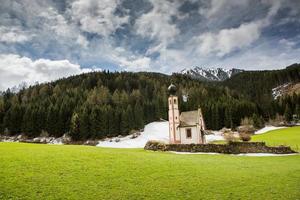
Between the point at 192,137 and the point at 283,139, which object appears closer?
the point at 192,137

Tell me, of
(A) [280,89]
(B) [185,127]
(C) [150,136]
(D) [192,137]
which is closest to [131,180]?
(D) [192,137]

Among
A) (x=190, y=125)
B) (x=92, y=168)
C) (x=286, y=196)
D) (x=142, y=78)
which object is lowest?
(x=286, y=196)

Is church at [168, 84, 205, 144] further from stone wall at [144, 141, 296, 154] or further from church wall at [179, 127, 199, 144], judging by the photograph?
stone wall at [144, 141, 296, 154]

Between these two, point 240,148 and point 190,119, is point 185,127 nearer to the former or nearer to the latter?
point 190,119

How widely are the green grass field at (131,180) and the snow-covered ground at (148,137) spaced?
63854 millimetres

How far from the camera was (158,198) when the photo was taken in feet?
40.6

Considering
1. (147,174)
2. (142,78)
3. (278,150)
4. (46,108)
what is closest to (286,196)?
(147,174)

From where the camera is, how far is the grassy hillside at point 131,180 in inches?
494

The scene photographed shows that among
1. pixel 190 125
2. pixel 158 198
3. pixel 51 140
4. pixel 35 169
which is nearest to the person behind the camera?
pixel 158 198

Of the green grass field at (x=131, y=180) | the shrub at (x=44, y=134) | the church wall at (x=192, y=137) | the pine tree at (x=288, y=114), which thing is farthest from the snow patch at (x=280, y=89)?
the green grass field at (x=131, y=180)

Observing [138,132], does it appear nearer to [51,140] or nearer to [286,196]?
A: [51,140]

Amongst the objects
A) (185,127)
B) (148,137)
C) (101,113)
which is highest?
(101,113)

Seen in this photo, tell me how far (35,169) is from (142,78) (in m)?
149

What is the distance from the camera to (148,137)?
93.5 meters
